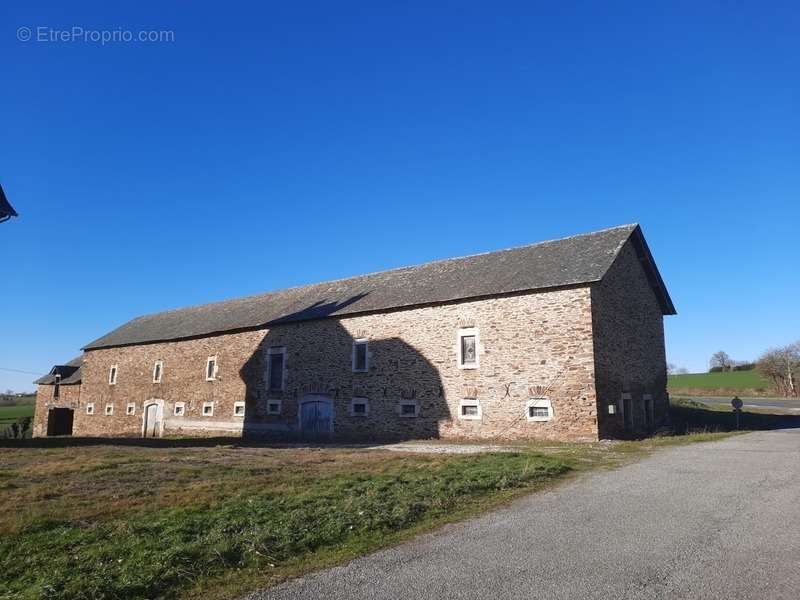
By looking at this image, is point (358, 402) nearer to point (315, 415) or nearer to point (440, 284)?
point (315, 415)

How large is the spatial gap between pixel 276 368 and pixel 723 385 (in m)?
48.6

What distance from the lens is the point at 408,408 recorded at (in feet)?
69.1

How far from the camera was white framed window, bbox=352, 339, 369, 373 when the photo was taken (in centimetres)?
2256

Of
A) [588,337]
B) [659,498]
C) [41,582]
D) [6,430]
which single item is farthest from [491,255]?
[6,430]

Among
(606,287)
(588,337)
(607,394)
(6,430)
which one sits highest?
(606,287)

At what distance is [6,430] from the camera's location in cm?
4006

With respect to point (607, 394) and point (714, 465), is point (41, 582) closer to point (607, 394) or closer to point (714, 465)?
point (714, 465)

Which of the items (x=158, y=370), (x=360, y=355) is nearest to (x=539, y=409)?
(x=360, y=355)

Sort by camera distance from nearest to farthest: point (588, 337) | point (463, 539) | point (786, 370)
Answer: point (463, 539) → point (588, 337) → point (786, 370)

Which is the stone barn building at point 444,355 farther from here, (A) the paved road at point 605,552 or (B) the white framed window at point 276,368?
(A) the paved road at point 605,552

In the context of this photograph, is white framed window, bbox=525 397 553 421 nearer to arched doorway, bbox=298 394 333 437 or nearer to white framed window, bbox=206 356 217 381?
arched doorway, bbox=298 394 333 437

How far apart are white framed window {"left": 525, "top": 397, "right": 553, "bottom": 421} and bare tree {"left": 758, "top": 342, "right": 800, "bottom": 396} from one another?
4000cm

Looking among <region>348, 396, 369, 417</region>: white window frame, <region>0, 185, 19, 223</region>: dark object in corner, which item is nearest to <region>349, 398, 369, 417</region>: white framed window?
Answer: <region>348, 396, 369, 417</region>: white window frame

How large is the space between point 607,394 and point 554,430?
2.16 meters
